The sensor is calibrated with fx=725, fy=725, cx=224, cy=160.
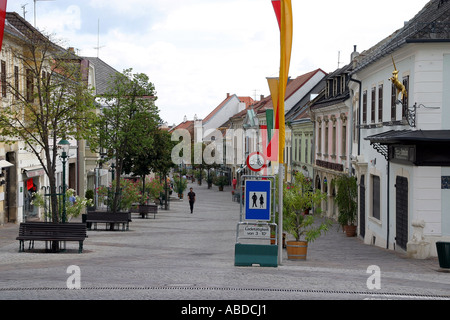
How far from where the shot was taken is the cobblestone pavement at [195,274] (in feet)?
38.1

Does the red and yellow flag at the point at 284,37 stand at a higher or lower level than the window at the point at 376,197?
higher

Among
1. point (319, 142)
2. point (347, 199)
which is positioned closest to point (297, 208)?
point (347, 199)

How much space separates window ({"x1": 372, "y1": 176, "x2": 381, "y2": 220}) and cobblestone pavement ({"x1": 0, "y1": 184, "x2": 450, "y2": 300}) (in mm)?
2245

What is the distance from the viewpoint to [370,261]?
65.4ft

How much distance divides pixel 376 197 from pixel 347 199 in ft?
12.4

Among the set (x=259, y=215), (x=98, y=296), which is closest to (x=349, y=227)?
(x=259, y=215)

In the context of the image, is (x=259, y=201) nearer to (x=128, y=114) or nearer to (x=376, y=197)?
(x=376, y=197)

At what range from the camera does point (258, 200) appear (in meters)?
16.2

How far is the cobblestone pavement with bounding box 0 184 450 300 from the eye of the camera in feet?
38.1

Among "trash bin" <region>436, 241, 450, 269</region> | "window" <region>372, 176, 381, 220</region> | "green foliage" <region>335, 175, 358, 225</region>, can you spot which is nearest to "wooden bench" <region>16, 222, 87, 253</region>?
"trash bin" <region>436, 241, 450, 269</region>

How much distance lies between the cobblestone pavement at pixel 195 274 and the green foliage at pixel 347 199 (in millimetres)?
5795

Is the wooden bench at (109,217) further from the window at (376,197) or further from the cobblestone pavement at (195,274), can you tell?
the window at (376,197)

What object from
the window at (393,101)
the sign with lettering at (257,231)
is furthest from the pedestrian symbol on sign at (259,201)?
the window at (393,101)
